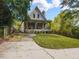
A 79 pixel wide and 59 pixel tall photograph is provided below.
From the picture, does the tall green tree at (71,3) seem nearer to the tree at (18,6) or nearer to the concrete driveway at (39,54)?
the concrete driveway at (39,54)

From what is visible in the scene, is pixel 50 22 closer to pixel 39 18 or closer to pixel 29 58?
pixel 39 18

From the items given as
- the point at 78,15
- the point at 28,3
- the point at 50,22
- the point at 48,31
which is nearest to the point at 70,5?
the point at 78,15

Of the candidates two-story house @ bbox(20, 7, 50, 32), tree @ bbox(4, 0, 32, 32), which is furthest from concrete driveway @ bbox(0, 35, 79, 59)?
two-story house @ bbox(20, 7, 50, 32)

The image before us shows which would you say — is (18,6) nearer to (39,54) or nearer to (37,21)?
(37,21)

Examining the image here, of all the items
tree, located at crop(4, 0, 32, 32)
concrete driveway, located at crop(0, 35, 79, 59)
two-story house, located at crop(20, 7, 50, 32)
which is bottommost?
concrete driveway, located at crop(0, 35, 79, 59)

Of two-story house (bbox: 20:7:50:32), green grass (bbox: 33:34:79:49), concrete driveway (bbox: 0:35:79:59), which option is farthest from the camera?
two-story house (bbox: 20:7:50:32)

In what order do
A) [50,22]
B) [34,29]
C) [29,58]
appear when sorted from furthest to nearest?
[50,22] < [34,29] < [29,58]

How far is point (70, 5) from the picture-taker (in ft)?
68.4

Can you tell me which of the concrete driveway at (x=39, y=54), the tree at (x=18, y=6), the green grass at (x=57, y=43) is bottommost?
the green grass at (x=57, y=43)

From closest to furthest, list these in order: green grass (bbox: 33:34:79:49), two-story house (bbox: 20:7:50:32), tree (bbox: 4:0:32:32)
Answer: green grass (bbox: 33:34:79:49), tree (bbox: 4:0:32:32), two-story house (bbox: 20:7:50:32)

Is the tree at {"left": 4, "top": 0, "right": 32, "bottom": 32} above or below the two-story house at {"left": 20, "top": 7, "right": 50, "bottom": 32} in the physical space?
above

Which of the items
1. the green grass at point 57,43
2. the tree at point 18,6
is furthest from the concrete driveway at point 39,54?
the tree at point 18,6

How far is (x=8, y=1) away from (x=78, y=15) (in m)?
20.4

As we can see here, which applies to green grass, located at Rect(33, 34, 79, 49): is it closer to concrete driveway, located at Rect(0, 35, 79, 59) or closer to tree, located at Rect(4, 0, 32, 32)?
concrete driveway, located at Rect(0, 35, 79, 59)
